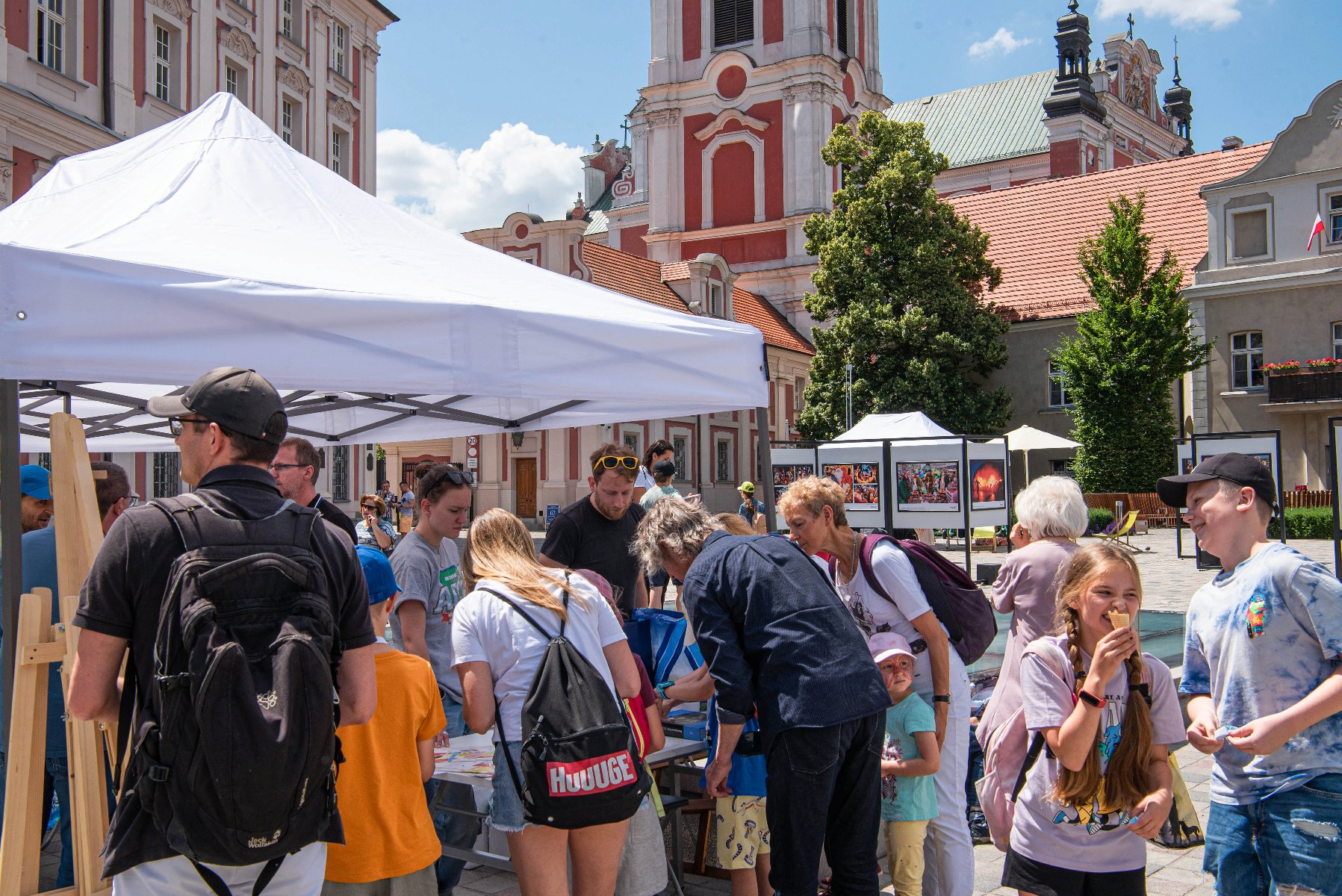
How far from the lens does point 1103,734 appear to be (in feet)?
10.3

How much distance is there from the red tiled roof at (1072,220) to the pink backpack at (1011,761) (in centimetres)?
3522

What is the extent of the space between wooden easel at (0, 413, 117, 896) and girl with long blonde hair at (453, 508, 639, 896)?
104cm

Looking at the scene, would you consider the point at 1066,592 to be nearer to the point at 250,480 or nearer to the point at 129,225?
the point at 250,480

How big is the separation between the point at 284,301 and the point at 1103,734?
2983 millimetres

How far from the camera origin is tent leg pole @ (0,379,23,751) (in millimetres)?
3473

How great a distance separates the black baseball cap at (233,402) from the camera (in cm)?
252

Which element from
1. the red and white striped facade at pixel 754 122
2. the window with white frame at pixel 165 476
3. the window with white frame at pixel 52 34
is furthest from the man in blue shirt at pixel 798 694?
the red and white striped facade at pixel 754 122

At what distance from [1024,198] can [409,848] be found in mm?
42572

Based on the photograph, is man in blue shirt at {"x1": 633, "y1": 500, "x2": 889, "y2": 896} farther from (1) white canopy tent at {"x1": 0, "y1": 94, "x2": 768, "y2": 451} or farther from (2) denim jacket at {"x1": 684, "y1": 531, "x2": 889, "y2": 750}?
(1) white canopy tent at {"x1": 0, "y1": 94, "x2": 768, "y2": 451}

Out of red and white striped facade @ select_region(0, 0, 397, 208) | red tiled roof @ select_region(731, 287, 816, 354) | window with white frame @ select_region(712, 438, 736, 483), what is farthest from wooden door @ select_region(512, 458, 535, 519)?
red and white striped facade @ select_region(0, 0, 397, 208)

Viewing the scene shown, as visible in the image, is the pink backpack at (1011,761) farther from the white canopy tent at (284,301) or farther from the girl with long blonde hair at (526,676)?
the white canopy tent at (284,301)

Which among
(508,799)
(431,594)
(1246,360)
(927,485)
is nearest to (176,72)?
(927,485)

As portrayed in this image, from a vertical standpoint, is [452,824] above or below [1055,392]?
below

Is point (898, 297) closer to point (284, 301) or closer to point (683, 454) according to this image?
point (683, 454)
